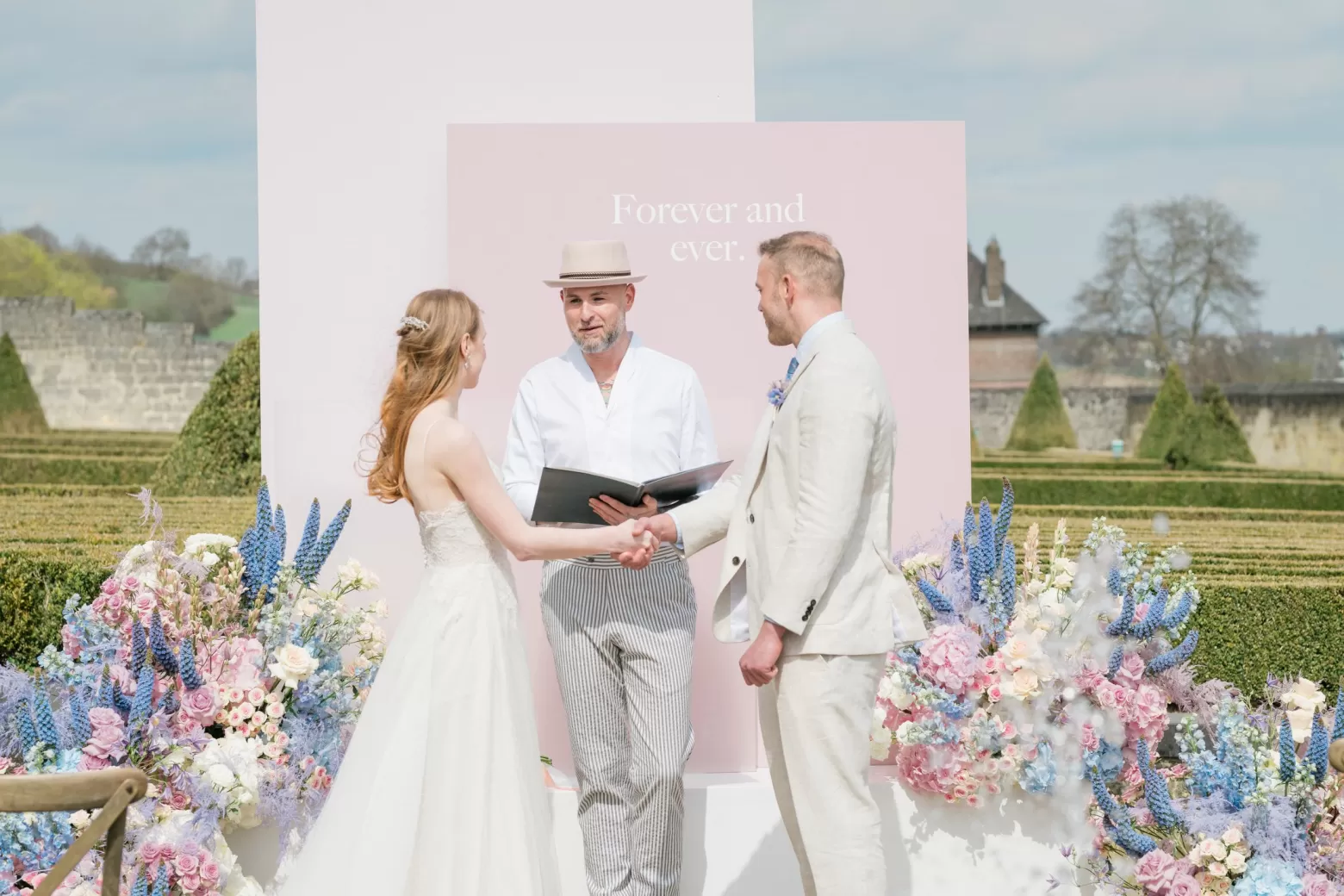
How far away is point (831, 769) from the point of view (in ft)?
10.8

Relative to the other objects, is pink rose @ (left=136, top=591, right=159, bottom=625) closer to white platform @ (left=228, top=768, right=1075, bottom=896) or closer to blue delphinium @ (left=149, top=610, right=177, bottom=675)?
blue delphinium @ (left=149, top=610, right=177, bottom=675)

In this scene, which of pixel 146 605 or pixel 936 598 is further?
pixel 936 598

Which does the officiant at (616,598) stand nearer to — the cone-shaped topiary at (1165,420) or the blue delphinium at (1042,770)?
the blue delphinium at (1042,770)

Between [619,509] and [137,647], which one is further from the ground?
[619,509]

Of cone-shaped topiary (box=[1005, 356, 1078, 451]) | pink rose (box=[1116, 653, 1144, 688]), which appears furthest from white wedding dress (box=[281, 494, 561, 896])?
cone-shaped topiary (box=[1005, 356, 1078, 451])

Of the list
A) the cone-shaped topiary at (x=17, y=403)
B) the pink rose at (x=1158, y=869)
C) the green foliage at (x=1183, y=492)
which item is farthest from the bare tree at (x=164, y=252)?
the pink rose at (x=1158, y=869)

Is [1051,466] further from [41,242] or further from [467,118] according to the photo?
[41,242]

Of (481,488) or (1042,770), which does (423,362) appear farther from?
(1042,770)

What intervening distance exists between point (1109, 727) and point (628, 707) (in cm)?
144

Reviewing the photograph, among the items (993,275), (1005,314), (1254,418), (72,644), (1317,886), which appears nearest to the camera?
(1317,886)

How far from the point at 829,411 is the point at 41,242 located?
2126 cm

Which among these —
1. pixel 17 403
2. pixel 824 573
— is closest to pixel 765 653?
pixel 824 573

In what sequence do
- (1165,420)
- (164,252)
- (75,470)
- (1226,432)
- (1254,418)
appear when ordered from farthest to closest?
(164,252) < (1254,418) < (1165,420) < (1226,432) < (75,470)

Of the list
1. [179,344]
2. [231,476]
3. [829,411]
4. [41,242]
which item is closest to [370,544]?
[829,411]
